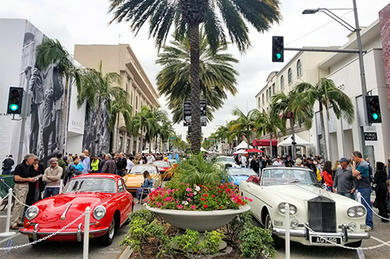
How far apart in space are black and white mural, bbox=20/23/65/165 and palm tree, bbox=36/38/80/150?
24 centimetres

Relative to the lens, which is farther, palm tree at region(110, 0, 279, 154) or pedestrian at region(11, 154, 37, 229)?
palm tree at region(110, 0, 279, 154)

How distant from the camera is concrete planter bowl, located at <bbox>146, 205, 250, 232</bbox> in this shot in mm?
4371

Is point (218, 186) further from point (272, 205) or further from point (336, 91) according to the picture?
point (336, 91)

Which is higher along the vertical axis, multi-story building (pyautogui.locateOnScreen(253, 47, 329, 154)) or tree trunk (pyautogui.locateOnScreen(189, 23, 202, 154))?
multi-story building (pyautogui.locateOnScreen(253, 47, 329, 154))

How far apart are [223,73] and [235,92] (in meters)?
1.58

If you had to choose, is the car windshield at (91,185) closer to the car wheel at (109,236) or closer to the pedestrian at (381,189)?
the car wheel at (109,236)

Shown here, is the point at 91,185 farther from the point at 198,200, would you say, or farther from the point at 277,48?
the point at 277,48

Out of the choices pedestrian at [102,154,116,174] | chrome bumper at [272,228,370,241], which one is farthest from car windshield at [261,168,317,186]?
pedestrian at [102,154,116,174]

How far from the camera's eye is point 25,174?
7008 mm

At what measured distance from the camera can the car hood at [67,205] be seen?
5059mm

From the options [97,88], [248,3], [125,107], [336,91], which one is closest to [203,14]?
[248,3]

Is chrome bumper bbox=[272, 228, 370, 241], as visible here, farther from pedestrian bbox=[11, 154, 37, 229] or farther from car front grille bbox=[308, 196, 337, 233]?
pedestrian bbox=[11, 154, 37, 229]

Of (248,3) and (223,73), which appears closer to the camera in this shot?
(248,3)

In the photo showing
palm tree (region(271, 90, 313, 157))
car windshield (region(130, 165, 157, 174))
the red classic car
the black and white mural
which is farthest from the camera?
palm tree (region(271, 90, 313, 157))
